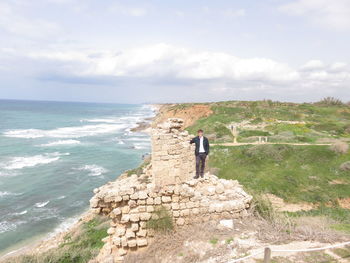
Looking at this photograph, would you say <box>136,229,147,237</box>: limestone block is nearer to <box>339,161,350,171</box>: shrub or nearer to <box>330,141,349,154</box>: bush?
<box>339,161,350,171</box>: shrub

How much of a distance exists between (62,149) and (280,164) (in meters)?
31.7

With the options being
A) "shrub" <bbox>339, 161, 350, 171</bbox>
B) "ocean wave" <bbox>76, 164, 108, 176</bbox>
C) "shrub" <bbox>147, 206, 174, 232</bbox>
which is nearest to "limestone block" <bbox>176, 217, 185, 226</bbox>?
"shrub" <bbox>147, 206, 174, 232</bbox>

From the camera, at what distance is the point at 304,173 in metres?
18.9

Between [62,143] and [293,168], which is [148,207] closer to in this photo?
[293,168]

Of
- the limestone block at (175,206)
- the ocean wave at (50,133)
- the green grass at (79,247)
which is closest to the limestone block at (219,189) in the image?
the limestone block at (175,206)

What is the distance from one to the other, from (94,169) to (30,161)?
8705 millimetres

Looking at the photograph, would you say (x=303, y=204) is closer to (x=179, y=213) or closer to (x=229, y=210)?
(x=229, y=210)

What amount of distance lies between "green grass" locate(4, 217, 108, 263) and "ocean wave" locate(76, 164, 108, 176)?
13.4 m

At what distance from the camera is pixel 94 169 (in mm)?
30062

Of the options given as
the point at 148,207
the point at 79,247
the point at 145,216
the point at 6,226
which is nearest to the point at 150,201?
the point at 148,207

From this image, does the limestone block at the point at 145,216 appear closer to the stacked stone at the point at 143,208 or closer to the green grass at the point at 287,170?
the stacked stone at the point at 143,208

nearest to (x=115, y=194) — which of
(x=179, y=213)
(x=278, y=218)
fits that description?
(x=179, y=213)

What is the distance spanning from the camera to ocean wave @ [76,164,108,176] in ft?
93.7

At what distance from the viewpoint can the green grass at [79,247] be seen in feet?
32.1
